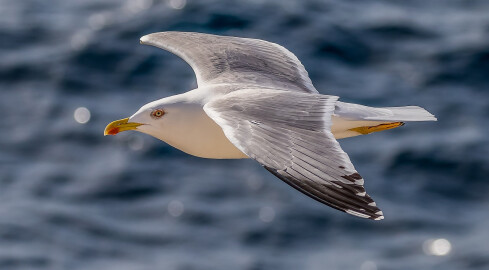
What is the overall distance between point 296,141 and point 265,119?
1.57 feet

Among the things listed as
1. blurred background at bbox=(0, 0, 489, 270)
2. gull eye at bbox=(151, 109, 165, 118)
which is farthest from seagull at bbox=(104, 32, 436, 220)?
blurred background at bbox=(0, 0, 489, 270)

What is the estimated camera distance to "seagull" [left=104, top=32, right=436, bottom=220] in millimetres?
6512

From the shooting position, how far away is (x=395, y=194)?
15742 mm

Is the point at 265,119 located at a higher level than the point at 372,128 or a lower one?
lower

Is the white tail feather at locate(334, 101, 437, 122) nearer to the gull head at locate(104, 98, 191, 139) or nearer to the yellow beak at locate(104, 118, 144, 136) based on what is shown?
the gull head at locate(104, 98, 191, 139)

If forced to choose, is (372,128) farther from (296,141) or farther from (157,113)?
(296,141)

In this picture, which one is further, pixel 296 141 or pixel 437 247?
pixel 437 247

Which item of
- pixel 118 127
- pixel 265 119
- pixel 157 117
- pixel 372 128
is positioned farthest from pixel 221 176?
pixel 265 119

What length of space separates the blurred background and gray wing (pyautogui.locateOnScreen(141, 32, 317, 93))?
18.6 feet

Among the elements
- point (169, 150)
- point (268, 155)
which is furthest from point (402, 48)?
point (268, 155)

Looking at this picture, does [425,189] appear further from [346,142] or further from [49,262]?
[49,262]

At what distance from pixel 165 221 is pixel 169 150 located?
109 centimetres

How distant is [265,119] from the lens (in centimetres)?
747

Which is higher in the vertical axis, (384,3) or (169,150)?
(384,3)
